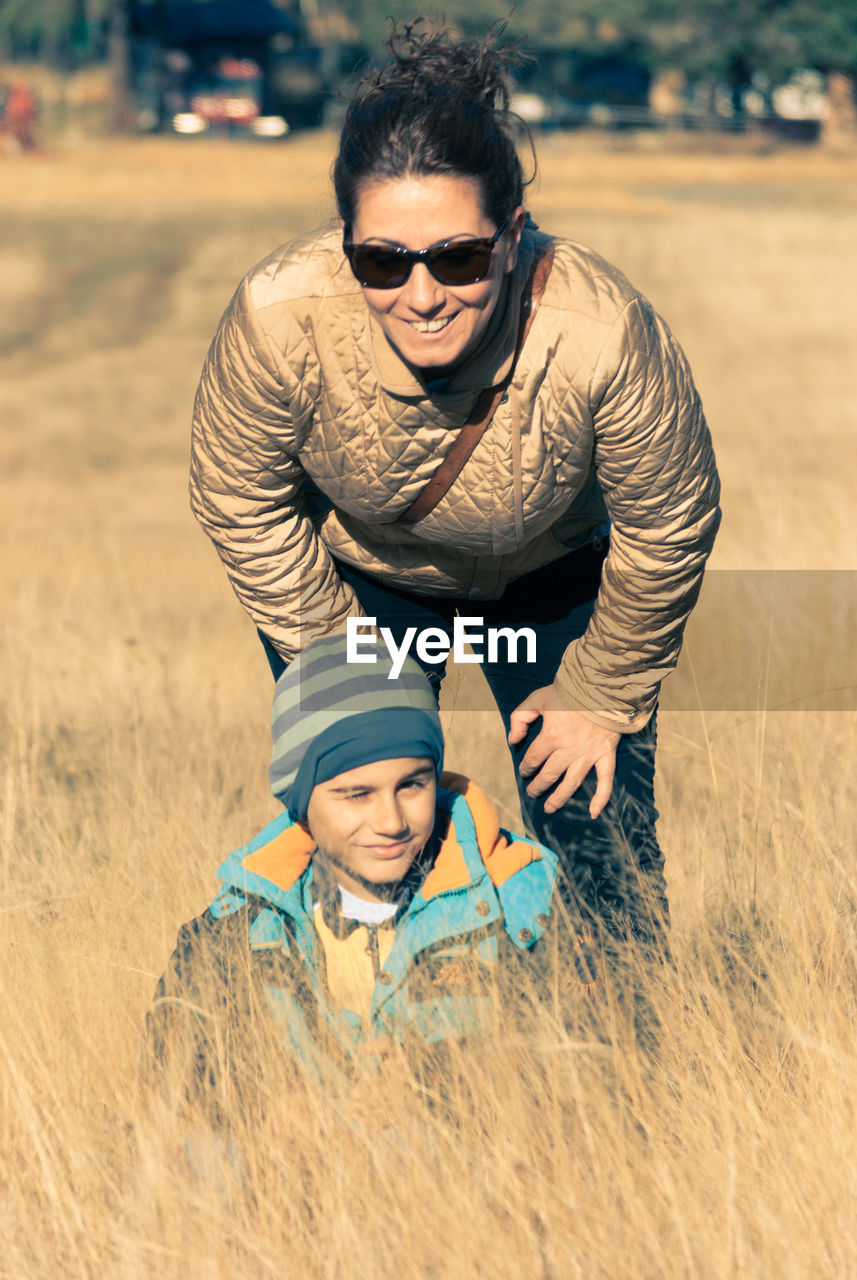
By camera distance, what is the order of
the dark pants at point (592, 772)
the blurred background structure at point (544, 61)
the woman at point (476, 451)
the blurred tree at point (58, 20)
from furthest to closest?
the blurred tree at point (58, 20) → the blurred background structure at point (544, 61) → the dark pants at point (592, 772) → the woman at point (476, 451)

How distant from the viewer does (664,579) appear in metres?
2.67

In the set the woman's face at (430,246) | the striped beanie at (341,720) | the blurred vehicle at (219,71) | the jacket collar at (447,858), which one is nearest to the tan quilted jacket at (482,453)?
the woman's face at (430,246)

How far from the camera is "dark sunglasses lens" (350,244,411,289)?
223 cm

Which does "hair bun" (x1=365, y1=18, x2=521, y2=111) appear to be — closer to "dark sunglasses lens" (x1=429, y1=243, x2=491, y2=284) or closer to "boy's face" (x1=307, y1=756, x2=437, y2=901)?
"dark sunglasses lens" (x1=429, y1=243, x2=491, y2=284)

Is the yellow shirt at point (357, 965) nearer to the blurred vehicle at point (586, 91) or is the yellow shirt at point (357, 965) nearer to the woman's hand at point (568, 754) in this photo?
the woman's hand at point (568, 754)

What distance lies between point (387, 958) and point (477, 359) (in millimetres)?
1081

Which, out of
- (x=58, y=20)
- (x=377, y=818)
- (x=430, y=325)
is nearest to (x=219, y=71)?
(x=58, y=20)

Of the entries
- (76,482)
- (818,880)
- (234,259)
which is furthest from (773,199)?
(818,880)

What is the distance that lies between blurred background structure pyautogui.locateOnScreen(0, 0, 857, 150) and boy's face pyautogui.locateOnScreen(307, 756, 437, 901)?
46905 mm

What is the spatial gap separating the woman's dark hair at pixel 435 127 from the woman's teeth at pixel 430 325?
185 mm

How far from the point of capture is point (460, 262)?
2.21 m

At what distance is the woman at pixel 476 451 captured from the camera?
2230 millimetres

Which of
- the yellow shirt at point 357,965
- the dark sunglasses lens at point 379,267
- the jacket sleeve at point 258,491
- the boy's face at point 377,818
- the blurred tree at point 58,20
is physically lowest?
the yellow shirt at point 357,965

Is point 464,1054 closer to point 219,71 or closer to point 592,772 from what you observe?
point 592,772
